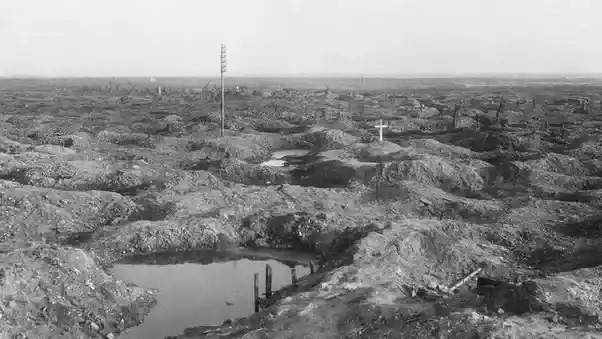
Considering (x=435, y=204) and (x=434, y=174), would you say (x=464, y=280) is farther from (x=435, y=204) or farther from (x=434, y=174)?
(x=434, y=174)

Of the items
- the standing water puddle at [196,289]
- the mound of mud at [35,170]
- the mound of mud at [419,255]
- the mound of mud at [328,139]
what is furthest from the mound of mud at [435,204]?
the mound of mud at [35,170]

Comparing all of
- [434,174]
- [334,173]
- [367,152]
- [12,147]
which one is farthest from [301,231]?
[12,147]

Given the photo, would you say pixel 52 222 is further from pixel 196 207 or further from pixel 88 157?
pixel 88 157

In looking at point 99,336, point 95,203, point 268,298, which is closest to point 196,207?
point 95,203

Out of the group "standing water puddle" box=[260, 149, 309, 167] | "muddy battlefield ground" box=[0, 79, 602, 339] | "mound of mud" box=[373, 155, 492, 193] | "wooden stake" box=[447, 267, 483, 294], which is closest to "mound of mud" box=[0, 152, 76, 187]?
"muddy battlefield ground" box=[0, 79, 602, 339]

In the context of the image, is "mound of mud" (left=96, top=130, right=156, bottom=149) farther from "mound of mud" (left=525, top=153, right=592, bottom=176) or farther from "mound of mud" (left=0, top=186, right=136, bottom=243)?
"mound of mud" (left=525, top=153, right=592, bottom=176)
